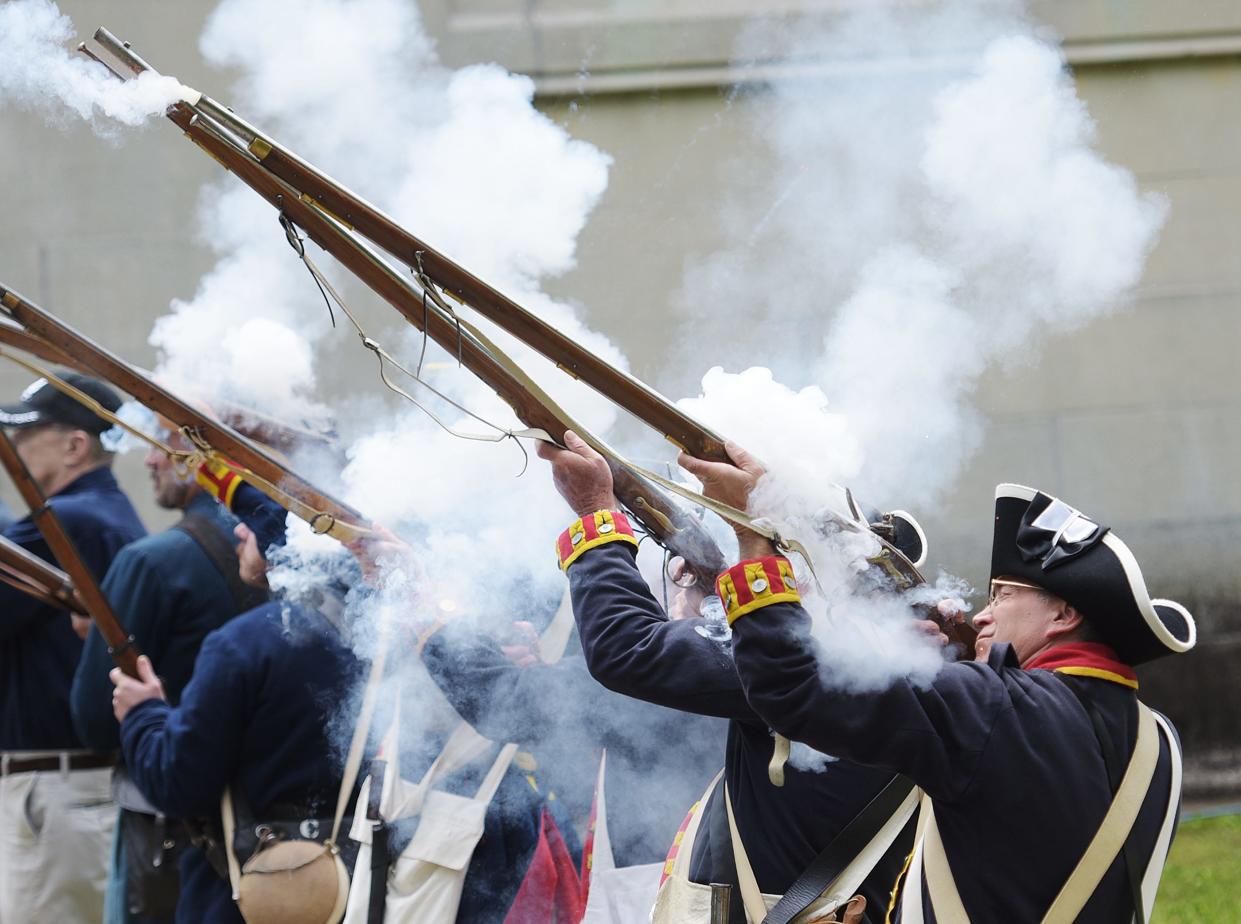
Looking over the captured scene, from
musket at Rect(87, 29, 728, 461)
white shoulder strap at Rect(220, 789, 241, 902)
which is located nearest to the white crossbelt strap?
musket at Rect(87, 29, 728, 461)

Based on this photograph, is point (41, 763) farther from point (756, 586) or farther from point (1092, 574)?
point (1092, 574)

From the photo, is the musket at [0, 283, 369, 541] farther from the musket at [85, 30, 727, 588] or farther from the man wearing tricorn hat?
the man wearing tricorn hat

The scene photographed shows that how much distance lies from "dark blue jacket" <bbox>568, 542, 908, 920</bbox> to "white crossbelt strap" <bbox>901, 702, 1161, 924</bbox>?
0.38m

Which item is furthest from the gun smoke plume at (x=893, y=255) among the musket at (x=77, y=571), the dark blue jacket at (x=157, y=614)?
the musket at (x=77, y=571)

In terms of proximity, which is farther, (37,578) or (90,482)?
(90,482)

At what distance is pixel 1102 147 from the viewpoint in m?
6.62

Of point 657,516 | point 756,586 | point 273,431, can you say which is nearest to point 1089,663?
point 756,586

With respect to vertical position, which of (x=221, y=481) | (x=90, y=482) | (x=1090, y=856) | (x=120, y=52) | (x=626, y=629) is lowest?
(x=1090, y=856)

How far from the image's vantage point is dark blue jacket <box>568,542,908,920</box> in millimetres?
2729

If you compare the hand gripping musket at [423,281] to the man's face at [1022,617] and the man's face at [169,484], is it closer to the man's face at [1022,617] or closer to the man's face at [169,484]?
the man's face at [1022,617]

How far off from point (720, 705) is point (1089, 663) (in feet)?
2.53

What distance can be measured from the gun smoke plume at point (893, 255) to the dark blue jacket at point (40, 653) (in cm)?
267

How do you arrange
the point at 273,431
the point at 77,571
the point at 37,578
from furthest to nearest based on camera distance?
the point at 37,578, the point at 273,431, the point at 77,571

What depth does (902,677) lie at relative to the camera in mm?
2234
